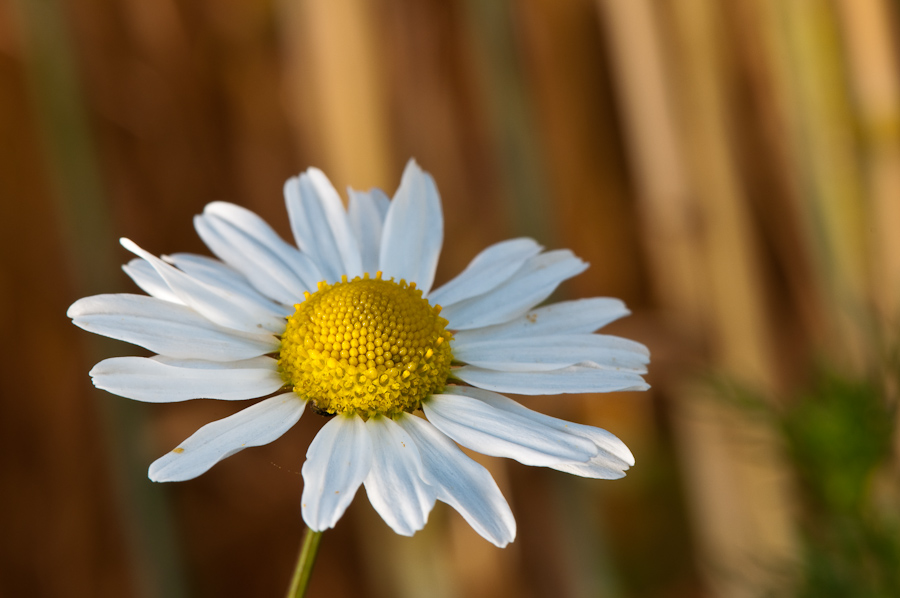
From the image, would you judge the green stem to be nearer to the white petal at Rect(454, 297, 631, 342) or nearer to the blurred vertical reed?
the white petal at Rect(454, 297, 631, 342)

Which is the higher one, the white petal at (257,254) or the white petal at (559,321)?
the white petal at (257,254)

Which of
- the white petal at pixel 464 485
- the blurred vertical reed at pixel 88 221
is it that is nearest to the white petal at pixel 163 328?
the white petal at pixel 464 485

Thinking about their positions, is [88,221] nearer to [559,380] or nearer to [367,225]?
[367,225]

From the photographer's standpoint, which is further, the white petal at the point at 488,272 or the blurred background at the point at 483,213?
the blurred background at the point at 483,213

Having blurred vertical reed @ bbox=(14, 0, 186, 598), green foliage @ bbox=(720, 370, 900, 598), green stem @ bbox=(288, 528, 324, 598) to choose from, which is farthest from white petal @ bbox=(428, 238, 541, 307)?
blurred vertical reed @ bbox=(14, 0, 186, 598)

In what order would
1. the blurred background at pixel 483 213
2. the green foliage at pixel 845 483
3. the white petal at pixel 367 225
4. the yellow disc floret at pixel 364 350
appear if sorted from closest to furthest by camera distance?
the yellow disc floret at pixel 364 350
the white petal at pixel 367 225
the green foliage at pixel 845 483
the blurred background at pixel 483 213

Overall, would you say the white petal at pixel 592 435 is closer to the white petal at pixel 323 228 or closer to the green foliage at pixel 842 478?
the white petal at pixel 323 228

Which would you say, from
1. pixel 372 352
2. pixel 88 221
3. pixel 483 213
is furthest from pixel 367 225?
pixel 483 213
